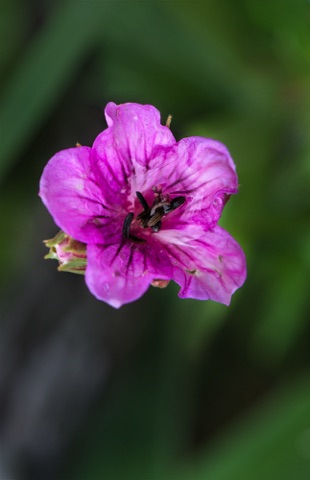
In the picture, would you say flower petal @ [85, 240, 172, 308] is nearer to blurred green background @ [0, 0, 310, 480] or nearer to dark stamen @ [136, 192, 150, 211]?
dark stamen @ [136, 192, 150, 211]

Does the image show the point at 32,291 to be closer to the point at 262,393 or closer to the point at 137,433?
the point at 137,433

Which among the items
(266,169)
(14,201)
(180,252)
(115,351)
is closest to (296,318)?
(266,169)

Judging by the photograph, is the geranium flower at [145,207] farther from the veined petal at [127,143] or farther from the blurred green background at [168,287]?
the blurred green background at [168,287]

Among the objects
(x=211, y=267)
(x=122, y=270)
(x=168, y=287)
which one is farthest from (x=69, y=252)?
(x=168, y=287)

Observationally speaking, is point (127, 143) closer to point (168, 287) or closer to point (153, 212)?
point (153, 212)

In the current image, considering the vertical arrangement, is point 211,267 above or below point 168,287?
above

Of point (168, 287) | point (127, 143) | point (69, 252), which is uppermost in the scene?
point (127, 143)
